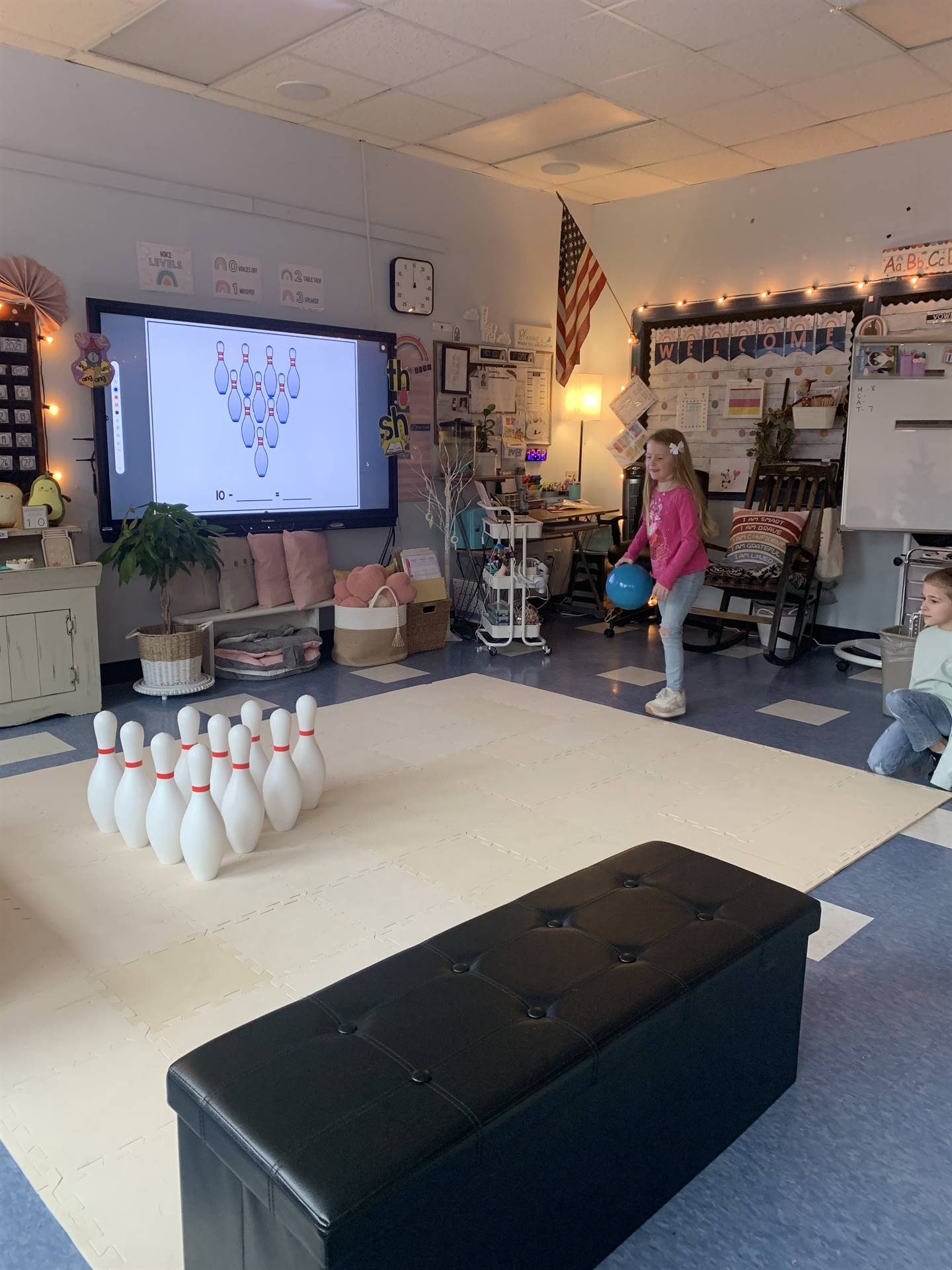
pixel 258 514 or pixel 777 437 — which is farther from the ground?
pixel 777 437

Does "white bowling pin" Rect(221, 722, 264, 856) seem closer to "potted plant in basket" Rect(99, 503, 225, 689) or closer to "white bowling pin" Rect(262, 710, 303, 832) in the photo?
"white bowling pin" Rect(262, 710, 303, 832)

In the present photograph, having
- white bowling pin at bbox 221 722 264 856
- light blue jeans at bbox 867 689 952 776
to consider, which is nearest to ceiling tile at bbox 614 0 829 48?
light blue jeans at bbox 867 689 952 776

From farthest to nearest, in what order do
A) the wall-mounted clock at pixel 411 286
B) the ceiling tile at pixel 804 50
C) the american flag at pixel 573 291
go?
1. the american flag at pixel 573 291
2. the wall-mounted clock at pixel 411 286
3. the ceiling tile at pixel 804 50

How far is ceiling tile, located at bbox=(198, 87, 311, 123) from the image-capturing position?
5.25m

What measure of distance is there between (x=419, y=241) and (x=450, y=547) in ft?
6.82

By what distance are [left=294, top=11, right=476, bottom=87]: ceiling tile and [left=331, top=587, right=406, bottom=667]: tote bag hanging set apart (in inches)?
106

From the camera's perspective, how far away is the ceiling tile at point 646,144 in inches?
227

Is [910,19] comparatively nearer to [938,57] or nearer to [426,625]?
[938,57]

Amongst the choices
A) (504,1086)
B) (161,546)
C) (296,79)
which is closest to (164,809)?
(504,1086)

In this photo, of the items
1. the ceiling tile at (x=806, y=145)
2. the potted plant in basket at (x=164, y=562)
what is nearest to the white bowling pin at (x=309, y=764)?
the potted plant in basket at (x=164, y=562)

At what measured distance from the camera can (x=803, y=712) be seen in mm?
4926

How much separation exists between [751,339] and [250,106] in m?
3.64

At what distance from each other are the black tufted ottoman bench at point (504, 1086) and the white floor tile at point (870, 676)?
386cm

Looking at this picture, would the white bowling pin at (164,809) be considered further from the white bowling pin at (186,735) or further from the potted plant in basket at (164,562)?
the potted plant in basket at (164,562)
